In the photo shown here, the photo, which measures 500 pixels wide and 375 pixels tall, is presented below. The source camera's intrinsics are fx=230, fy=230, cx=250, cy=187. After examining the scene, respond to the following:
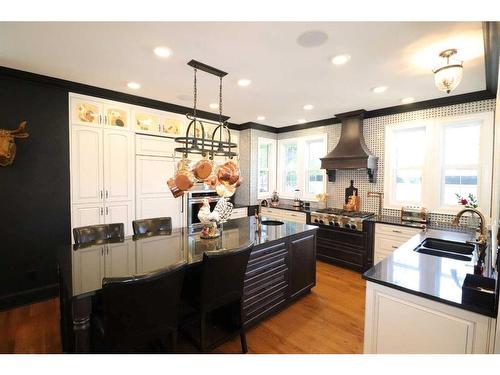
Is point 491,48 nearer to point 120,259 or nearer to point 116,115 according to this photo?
point 120,259

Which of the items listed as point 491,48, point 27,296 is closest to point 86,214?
point 27,296

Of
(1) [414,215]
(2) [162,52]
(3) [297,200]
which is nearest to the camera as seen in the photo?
(2) [162,52]

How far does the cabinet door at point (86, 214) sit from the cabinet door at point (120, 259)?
1.34 metres

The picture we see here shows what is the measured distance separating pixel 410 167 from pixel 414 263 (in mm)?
2456

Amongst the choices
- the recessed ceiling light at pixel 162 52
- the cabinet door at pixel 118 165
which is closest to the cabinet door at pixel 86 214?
the cabinet door at pixel 118 165

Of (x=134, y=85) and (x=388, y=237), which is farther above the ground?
(x=134, y=85)

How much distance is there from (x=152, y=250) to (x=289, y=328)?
4.73 feet

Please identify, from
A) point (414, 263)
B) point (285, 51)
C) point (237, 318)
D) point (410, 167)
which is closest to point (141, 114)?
point (285, 51)

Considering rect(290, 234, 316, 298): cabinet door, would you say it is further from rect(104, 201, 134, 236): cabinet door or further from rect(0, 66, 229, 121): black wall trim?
rect(0, 66, 229, 121): black wall trim

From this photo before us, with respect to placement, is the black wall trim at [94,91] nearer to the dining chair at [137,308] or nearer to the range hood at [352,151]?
the range hood at [352,151]

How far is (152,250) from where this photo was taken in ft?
5.92

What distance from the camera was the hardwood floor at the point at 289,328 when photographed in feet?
6.18

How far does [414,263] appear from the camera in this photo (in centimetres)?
157
